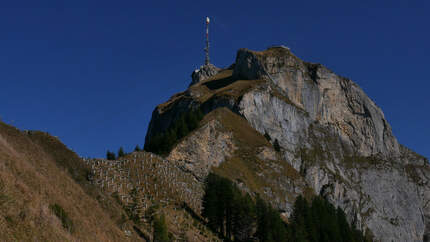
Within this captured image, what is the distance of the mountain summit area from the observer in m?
32.7

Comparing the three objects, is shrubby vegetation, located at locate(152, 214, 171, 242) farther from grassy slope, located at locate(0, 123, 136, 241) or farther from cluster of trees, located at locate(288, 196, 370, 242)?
cluster of trees, located at locate(288, 196, 370, 242)

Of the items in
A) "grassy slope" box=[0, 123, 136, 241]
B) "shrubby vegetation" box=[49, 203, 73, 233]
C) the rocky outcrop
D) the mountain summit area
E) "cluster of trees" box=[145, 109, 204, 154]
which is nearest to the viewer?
"grassy slope" box=[0, 123, 136, 241]

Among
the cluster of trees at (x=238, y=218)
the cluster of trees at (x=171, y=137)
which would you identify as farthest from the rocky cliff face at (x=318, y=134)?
the cluster of trees at (x=238, y=218)

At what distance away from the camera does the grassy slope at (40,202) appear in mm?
24728

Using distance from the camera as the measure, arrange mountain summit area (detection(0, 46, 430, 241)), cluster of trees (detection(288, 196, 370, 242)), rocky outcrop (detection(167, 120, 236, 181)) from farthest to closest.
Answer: rocky outcrop (detection(167, 120, 236, 181)) → cluster of trees (detection(288, 196, 370, 242)) → mountain summit area (detection(0, 46, 430, 241))

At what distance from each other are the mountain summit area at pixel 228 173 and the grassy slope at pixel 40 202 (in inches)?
4.4

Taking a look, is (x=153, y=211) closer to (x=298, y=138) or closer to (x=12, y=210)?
(x=12, y=210)

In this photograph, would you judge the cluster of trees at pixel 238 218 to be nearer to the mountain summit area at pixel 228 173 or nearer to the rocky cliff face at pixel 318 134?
the mountain summit area at pixel 228 173

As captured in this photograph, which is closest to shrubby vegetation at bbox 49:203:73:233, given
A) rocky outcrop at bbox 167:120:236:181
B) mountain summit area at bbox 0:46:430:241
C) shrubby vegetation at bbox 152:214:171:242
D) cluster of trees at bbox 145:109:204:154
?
mountain summit area at bbox 0:46:430:241

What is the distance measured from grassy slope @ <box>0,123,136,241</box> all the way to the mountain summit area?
0.11 meters

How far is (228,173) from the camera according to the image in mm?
102562

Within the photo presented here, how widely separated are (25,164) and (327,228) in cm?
8404

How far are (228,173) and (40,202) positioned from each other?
7590cm

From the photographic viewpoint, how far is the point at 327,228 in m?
101
